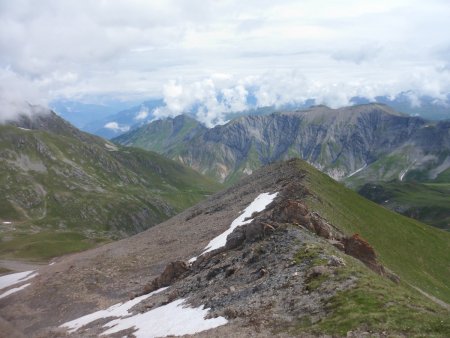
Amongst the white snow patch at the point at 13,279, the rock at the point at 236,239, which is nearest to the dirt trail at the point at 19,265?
the white snow patch at the point at 13,279

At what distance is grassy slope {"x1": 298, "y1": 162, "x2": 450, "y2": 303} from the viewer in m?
69.6

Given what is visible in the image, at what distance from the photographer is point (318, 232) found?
2135 inches

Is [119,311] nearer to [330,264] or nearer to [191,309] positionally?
[191,309]

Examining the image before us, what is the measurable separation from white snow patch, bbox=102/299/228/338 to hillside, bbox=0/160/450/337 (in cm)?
17

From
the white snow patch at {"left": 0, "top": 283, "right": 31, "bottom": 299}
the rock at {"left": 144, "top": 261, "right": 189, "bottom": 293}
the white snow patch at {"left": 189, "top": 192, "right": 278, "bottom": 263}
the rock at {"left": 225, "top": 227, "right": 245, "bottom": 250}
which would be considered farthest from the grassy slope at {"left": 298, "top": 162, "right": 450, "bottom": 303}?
the white snow patch at {"left": 0, "top": 283, "right": 31, "bottom": 299}

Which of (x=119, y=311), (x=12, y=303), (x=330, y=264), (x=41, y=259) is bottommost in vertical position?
(x=41, y=259)

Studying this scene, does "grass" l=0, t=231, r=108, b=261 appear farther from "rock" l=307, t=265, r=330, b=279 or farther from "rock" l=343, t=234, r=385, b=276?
"rock" l=307, t=265, r=330, b=279

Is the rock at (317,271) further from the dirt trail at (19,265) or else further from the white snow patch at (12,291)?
the dirt trail at (19,265)

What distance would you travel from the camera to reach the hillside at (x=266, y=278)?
98.8 ft

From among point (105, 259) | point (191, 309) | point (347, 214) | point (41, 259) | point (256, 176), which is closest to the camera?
point (191, 309)

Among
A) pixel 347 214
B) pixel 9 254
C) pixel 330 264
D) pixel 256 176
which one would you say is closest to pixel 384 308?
pixel 330 264

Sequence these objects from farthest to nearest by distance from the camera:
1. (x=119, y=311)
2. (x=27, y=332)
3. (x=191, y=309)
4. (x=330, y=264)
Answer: (x=27, y=332)
(x=119, y=311)
(x=191, y=309)
(x=330, y=264)

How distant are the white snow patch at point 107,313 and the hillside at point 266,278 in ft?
0.87

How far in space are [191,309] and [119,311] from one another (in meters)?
16.4
